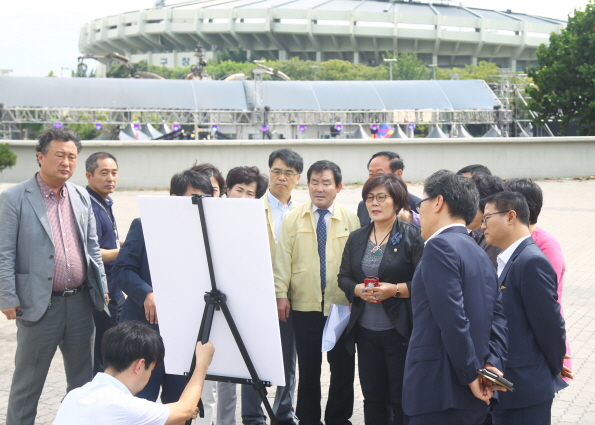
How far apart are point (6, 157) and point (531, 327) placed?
1834 cm

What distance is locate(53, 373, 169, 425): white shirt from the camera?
8.70ft

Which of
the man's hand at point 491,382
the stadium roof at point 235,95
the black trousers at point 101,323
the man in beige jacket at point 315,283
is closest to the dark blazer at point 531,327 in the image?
the man's hand at point 491,382

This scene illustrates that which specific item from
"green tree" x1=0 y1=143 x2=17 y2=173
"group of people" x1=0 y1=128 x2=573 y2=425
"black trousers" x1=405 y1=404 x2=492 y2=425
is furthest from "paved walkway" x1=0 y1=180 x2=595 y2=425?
"green tree" x1=0 y1=143 x2=17 y2=173

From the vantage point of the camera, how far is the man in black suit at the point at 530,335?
10.8 ft

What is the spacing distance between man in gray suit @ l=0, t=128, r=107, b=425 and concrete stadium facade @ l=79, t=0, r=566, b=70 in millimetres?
100718

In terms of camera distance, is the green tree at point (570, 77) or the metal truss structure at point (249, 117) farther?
the metal truss structure at point (249, 117)

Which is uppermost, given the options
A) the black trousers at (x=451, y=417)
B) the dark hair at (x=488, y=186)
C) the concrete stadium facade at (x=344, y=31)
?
the concrete stadium facade at (x=344, y=31)

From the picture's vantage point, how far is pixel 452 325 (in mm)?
2930

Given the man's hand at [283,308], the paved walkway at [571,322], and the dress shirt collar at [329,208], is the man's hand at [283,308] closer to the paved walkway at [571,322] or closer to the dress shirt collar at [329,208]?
the dress shirt collar at [329,208]

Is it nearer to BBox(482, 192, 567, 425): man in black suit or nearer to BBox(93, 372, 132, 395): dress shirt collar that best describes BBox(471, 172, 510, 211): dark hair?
BBox(482, 192, 567, 425): man in black suit

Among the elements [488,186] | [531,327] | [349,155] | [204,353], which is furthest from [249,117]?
[531,327]

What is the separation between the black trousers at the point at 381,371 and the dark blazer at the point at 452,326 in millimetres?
1064

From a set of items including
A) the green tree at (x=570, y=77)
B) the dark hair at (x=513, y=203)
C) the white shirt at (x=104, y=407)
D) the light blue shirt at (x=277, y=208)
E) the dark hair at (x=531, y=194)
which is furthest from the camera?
the green tree at (x=570, y=77)

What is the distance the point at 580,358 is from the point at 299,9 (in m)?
104
